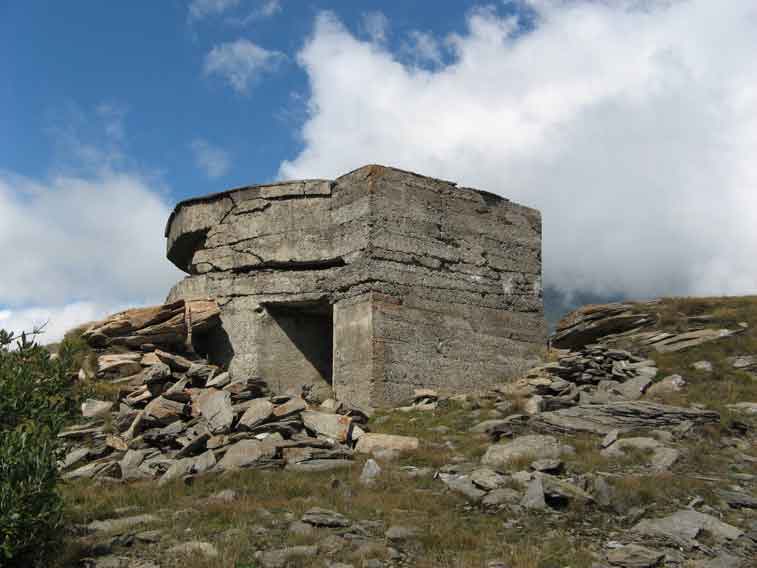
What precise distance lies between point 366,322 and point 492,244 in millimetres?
3038

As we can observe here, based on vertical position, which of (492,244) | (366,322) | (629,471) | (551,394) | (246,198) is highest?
(246,198)

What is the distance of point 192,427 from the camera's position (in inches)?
415

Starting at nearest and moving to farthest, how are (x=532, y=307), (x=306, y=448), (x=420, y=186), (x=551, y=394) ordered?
Result: 1. (x=306, y=448)
2. (x=551, y=394)
3. (x=420, y=186)
4. (x=532, y=307)

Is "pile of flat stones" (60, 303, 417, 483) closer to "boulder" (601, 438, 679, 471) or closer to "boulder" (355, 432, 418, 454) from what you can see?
"boulder" (355, 432, 418, 454)

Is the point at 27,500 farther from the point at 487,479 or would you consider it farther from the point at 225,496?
the point at 487,479

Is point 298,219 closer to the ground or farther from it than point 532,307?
farther from it

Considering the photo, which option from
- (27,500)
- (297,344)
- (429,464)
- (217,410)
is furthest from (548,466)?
(297,344)

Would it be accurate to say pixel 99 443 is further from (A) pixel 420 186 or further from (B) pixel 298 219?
(A) pixel 420 186

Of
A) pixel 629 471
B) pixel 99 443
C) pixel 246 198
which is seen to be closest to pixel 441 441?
pixel 629 471

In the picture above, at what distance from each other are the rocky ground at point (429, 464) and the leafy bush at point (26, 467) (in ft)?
1.25

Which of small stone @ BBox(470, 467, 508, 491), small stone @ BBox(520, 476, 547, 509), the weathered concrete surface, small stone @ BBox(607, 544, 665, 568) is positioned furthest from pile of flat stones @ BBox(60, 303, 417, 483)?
small stone @ BBox(607, 544, 665, 568)

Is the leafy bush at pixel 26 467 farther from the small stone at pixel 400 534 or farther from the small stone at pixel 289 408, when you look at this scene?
the small stone at pixel 289 408

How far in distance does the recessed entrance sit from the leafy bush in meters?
6.00

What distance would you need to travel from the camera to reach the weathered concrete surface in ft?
41.4
